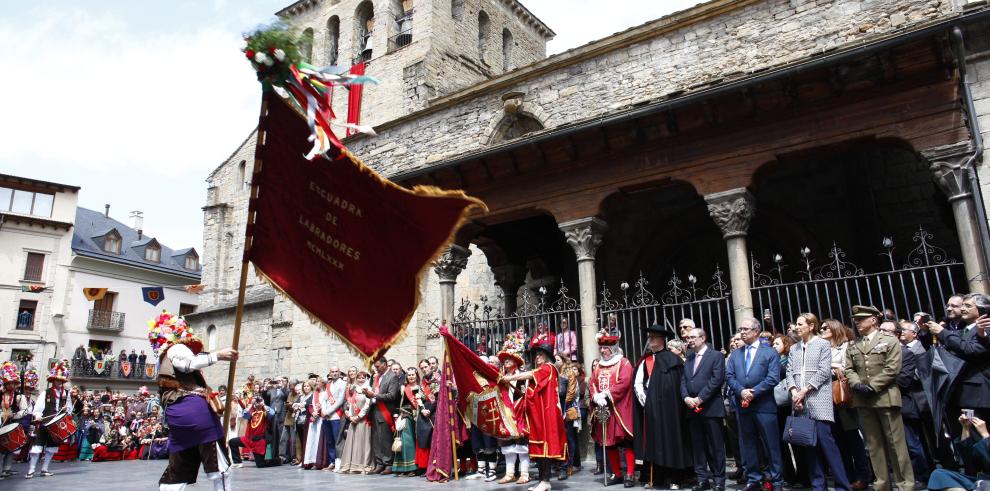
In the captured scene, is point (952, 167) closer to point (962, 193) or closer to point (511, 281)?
point (962, 193)

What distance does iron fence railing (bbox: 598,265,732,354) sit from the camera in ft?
31.4

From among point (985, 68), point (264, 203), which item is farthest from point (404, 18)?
point (264, 203)

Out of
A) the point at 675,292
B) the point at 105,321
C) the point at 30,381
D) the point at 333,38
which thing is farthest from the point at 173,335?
the point at 105,321

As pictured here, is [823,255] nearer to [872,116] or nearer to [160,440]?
[872,116]

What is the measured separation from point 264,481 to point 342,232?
233 inches

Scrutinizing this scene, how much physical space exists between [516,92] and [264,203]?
10963mm

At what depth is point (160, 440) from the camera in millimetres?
15430

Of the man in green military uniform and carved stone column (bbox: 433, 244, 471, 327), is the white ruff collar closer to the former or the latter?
the man in green military uniform

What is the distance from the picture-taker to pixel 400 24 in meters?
29.6

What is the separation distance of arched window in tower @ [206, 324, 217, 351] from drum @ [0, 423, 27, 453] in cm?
1883

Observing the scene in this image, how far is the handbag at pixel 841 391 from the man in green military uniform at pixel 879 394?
257 millimetres

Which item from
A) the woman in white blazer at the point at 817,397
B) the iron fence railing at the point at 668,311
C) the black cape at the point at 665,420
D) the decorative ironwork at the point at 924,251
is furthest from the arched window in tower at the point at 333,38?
the woman in white blazer at the point at 817,397

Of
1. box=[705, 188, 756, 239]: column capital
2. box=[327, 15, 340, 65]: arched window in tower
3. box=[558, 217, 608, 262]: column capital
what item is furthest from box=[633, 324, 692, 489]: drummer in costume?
box=[327, 15, 340, 65]: arched window in tower

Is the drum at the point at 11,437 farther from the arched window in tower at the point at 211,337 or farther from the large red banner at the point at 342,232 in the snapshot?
the arched window in tower at the point at 211,337
